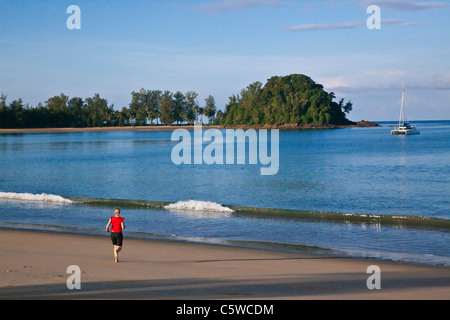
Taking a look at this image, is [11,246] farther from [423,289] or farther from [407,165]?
[407,165]

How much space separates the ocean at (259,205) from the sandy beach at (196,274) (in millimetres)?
1745

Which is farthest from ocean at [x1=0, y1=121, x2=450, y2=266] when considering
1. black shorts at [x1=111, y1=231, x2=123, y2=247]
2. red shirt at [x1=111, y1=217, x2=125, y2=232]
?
red shirt at [x1=111, y1=217, x2=125, y2=232]

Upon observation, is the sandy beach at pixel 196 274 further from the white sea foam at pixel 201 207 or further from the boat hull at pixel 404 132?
the boat hull at pixel 404 132

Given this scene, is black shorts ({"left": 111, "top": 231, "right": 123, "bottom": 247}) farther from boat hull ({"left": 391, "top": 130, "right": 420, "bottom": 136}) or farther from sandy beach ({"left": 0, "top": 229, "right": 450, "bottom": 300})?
boat hull ({"left": 391, "top": 130, "right": 420, "bottom": 136})

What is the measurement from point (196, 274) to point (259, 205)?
15862mm

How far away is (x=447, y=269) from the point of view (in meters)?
12.0

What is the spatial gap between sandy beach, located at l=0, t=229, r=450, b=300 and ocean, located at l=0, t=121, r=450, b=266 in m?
1.74

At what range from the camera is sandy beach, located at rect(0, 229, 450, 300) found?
31.7 ft

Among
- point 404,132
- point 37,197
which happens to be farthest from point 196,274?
point 404,132

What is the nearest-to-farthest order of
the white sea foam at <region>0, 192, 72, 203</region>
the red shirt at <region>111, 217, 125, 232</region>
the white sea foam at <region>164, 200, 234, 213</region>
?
the red shirt at <region>111, 217, 125, 232</region>, the white sea foam at <region>164, 200, 234, 213</region>, the white sea foam at <region>0, 192, 72, 203</region>

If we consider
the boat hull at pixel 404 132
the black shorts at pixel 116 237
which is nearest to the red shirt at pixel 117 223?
the black shorts at pixel 116 237

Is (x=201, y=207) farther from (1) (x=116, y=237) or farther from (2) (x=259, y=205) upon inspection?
(1) (x=116, y=237)

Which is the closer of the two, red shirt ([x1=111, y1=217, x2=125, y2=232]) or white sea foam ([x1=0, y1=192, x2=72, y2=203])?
red shirt ([x1=111, y1=217, x2=125, y2=232])
